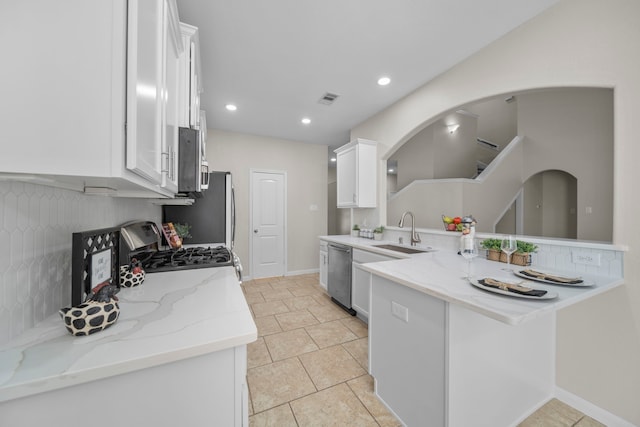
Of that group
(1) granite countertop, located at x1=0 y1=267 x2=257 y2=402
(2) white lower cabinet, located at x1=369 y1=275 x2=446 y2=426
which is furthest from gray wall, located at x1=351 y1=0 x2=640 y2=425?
(1) granite countertop, located at x1=0 y1=267 x2=257 y2=402

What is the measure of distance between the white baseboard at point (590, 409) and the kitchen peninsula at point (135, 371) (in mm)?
2159

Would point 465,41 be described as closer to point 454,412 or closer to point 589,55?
point 589,55

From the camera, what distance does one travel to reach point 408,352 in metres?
1.39

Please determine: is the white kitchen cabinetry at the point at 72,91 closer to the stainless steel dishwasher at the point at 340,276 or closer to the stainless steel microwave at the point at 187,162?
the stainless steel microwave at the point at 187,162

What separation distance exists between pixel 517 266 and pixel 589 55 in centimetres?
145

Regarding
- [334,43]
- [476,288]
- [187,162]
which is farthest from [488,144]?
[187,162]

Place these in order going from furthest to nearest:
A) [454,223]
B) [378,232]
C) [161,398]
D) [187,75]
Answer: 1. [378,232]
2. [454,223]
3. [187,75]
4. [161,398]

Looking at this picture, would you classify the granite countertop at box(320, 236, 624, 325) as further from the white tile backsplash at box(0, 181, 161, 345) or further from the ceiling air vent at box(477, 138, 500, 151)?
the ceiling air vent at box(477, 138, 500, 151)

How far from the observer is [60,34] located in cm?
59

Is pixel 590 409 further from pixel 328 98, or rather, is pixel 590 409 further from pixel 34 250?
pixel 328 98

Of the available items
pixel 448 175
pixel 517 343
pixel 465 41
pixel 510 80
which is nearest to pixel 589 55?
pixel 510 80

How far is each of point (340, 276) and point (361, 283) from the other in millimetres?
435

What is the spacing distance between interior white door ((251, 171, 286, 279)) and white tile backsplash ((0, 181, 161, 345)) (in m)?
3.39

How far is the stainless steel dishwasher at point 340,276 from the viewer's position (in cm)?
298
